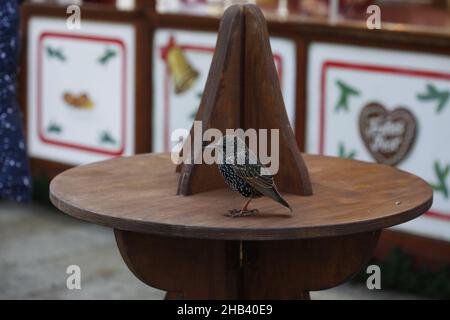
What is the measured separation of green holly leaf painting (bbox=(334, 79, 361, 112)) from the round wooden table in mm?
1925

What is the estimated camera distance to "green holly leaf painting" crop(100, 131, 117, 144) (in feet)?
23.2

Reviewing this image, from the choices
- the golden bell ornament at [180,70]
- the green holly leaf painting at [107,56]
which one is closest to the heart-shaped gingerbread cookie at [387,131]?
the golden bell ornament at [180,70]

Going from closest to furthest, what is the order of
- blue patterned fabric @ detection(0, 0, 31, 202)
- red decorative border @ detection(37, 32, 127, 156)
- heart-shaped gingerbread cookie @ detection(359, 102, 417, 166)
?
1. blue patterned fabric @ detection(0, 0, 31, 202)
2. heart-shaped gingerbread cookie @ detection(359, 102, 417, 166)
3. red decorative border @ detection(37, 32, 127, 156)

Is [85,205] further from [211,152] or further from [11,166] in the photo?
[11,166]

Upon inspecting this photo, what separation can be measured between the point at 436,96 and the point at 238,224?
266 cm

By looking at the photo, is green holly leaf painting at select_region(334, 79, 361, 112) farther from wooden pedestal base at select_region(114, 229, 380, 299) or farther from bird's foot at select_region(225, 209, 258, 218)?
bird's foot at select_region(225, 209, 258, 218)

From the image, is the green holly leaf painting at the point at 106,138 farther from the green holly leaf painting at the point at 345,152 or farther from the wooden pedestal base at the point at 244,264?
the wooden pedestal base at the point at 244,264

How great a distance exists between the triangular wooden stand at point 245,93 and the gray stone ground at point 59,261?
211 centimetres

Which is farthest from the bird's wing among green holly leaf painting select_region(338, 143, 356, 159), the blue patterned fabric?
green holly leaf painting select_region(338, 143, 356, 159)

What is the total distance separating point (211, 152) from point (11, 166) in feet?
6.13

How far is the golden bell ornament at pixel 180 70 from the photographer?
6.56 m

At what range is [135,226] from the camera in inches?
121

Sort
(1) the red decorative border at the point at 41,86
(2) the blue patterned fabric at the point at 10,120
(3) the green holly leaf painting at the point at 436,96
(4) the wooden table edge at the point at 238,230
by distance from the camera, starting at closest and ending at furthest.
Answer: (4) the wooden table edge at the point at 238,230
(2) the blue patterned fabric at the point at 10,120
(3) the green holly leaf painting at the point at 436,96
(1) the red decorative border at the point at 41,86

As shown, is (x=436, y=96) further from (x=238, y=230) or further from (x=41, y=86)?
(x=41, y=86)
